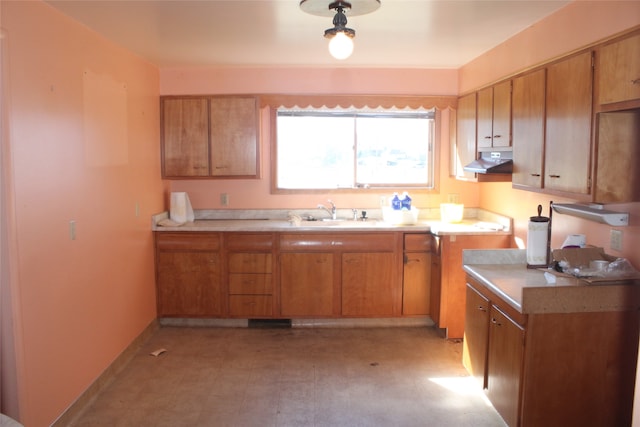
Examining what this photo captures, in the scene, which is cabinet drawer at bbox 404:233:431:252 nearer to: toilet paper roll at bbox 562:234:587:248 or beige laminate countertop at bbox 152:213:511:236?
beige laminate countertop at bbox 152:213:511:236

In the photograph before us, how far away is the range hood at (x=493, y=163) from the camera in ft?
11.6

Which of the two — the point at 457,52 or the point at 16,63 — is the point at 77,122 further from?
the point at 457,52

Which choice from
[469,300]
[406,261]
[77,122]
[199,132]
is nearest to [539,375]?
[469,300]

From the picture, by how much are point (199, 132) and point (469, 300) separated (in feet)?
9.25

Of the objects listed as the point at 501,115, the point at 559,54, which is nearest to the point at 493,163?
the point at 501,115

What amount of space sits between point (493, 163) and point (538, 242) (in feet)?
2.83

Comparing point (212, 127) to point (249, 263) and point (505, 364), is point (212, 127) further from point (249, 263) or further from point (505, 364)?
point (505, 364)

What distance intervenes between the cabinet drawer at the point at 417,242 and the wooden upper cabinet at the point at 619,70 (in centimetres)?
214

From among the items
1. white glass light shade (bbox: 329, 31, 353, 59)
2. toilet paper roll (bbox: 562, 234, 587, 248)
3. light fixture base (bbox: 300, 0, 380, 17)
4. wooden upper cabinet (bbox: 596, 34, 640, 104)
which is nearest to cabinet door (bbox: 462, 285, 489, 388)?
toilet paper roll (bbox: 562, 234, 587, 248)

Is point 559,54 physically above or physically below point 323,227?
above

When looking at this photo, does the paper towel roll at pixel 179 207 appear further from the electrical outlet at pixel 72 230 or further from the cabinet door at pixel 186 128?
the electrical outlet at pixel 72 230

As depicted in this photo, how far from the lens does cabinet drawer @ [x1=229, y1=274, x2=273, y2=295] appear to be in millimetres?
4504

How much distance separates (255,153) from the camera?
4660 millimetres

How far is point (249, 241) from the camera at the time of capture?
14.7 feet
